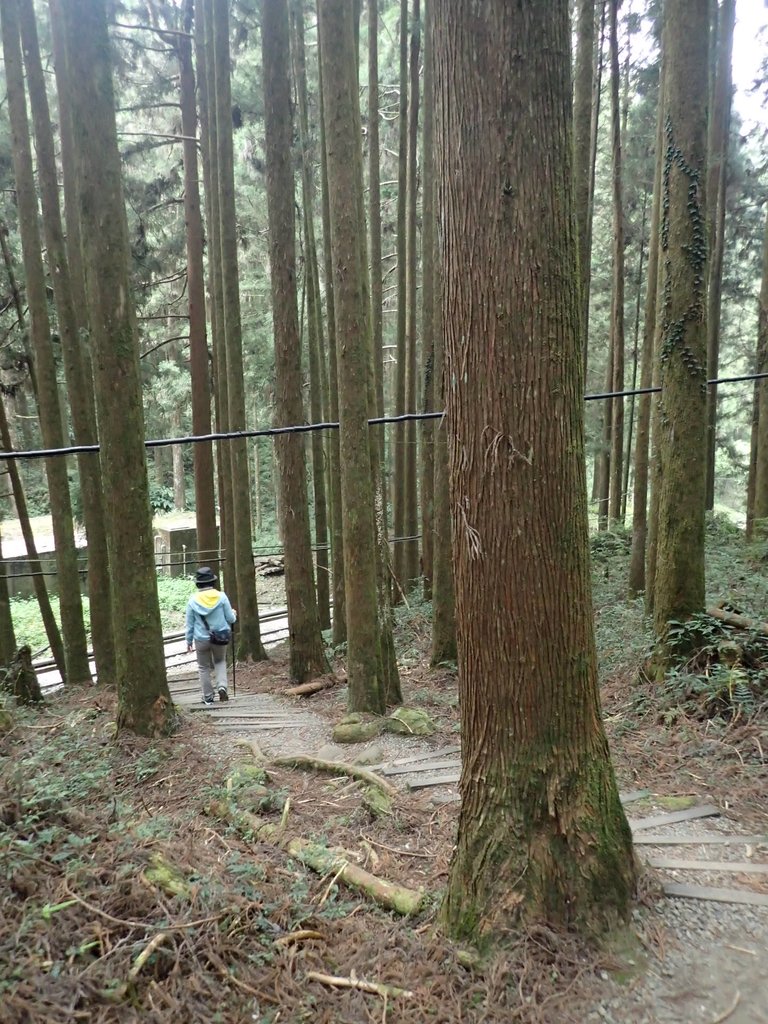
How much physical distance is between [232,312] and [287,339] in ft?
5.47

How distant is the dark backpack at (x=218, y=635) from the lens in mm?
8375

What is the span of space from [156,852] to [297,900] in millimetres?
712

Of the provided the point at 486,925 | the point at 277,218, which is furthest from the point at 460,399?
the point at 277,218

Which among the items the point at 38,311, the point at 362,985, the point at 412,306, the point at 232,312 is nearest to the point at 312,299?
the point at 412,306

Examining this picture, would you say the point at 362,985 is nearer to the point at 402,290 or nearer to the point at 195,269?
the point at 195,269

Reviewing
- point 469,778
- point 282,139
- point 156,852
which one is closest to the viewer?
point 469,778

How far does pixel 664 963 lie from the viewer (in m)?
2.60

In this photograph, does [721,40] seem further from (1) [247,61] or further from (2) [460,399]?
(2) [460,399]

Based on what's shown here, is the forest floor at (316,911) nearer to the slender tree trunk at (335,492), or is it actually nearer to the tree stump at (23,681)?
the tree stump at (23,681)

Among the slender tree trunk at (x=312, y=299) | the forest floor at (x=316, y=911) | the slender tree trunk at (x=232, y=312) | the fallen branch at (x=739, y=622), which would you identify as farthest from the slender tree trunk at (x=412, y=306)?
the forest floor at (x=316, y=911)

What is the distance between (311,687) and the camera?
368 inches

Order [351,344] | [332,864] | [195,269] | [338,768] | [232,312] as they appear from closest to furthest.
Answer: [332,864], [338,768], [351,344], [232,312], [195,269]

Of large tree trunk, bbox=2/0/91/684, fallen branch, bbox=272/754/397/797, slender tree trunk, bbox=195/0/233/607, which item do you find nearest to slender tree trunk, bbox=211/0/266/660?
slender tree trunk, bbox=195/0/233/607

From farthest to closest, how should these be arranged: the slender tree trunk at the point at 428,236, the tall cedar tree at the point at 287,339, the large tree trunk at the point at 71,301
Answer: the slender tree trunk at the point at 428,236 → the large tree trunk at the point at 71,301 → the tall cedar tree at the point at 287,339
